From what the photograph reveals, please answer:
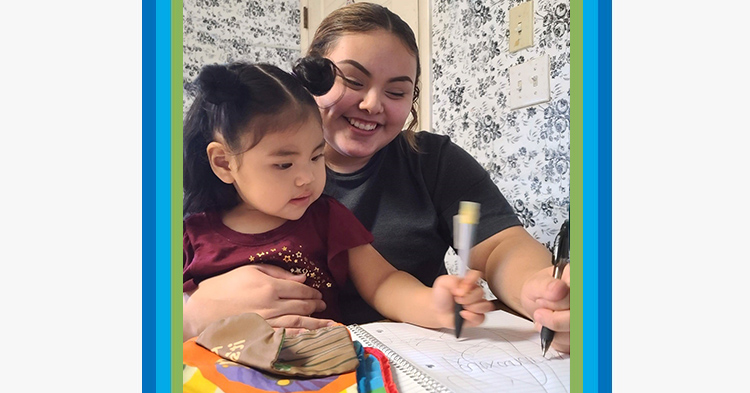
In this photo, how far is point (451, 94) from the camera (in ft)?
2.38

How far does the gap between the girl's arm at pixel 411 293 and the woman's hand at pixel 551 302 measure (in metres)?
0.06

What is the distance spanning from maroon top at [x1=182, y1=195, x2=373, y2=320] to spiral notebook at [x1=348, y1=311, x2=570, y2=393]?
8cm

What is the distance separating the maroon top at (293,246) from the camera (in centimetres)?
63

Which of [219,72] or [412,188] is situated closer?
[219,72]

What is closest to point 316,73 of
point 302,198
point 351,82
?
point 351,82

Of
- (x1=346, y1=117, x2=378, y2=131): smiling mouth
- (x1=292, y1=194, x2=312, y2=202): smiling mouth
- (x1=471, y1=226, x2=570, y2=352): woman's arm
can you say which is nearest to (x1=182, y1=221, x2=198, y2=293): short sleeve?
(x1=292, y1=194, x2=312, y2=202): smiling mouth

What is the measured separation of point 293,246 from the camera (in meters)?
0.67
